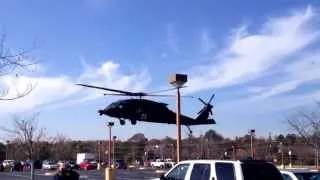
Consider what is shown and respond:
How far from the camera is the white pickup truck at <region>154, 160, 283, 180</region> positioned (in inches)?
624

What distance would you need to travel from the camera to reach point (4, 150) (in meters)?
120

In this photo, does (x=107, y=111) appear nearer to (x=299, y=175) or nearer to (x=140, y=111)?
(x=140, y=111)

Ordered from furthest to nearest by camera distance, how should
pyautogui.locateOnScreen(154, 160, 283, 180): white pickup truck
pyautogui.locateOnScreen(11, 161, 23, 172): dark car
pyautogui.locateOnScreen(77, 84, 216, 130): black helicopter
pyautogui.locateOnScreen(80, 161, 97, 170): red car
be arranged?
pyautogui.locateOnScreen(80, 161, 97, 170): red car → pyautogui.locateOnScreen(11, 161, 23, 172): dark car → pyautogui.locateOnScreen(77, 84, 216, 130): black helicopter → pyautogui.locateOnScreen(154, 160, 283, 180): white pickup truck

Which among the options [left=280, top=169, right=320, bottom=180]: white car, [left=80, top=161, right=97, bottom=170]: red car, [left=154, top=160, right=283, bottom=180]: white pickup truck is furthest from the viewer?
[left=80, top=161, right=97, bottom=170]: red car

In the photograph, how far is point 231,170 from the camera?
1593cm

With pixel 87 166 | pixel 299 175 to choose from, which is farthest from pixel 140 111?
pixel 87 166

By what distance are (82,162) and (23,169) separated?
520 inches

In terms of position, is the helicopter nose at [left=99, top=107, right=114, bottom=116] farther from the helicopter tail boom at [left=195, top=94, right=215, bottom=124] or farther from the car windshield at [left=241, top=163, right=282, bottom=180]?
the car windshield at [left=241, top=163, right=282, bottom=180]

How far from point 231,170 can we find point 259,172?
792mm

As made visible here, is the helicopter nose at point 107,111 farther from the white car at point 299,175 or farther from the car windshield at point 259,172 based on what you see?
the car windshield at point 259,172

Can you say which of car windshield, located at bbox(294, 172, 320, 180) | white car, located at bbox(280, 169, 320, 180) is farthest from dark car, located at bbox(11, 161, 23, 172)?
car windshield, located at bbox(294, 172, 320, 180)

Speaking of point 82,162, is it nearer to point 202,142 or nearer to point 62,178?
point 202,142

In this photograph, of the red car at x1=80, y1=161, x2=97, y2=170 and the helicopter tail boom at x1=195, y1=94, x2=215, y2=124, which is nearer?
the helicopter tail boom at x1=195, y1=94, x2=215, y2=124

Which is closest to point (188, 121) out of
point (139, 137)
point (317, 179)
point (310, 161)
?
point (317, 179)
